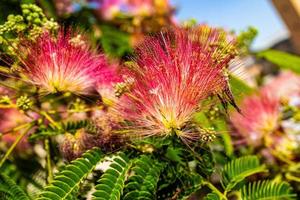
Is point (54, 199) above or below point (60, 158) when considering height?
below

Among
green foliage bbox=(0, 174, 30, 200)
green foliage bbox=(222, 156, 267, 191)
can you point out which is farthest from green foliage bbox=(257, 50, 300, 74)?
green foliage bbox=(0, 174, 30, 200)

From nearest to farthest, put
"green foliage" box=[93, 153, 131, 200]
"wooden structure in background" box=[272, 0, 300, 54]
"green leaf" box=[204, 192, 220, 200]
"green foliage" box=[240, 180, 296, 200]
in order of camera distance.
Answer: "green foliage" box=[93, 153, 131, 200], "green leaf" box=[204, 192, 220, 200], "green foliage" box=[240, 180, 296, 200], "wooden structure in background" box=[272, 0, 300, 54]

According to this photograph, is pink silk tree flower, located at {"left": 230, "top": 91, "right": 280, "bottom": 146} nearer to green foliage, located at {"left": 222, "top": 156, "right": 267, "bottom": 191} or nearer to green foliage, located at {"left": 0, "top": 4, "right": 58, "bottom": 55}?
green foliage, located at {"left": 222, "top": 156, "right": 267, "bottom": 191}

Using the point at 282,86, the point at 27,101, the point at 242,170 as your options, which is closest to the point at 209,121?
the point at 242,170

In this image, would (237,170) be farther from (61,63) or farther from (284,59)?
(284,59)

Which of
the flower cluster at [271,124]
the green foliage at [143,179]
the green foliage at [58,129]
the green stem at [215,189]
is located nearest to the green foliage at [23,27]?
the green foliage at [58,129]

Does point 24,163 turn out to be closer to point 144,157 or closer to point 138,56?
point 144,157
